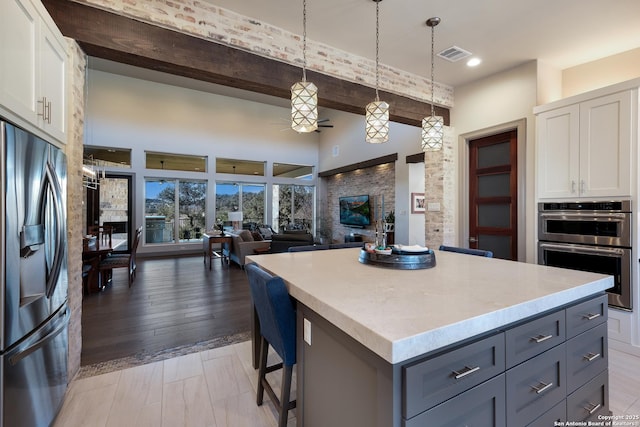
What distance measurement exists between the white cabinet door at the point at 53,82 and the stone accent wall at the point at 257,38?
1.98ft

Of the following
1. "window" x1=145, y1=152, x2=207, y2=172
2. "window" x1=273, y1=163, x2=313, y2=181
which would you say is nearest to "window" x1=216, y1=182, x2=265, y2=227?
"window" x1=145, y1=152, x2=207, y2=172

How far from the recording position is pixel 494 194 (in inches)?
166

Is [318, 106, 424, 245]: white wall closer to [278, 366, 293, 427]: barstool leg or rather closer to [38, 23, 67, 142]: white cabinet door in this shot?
[278, 366, 293, 427]: barstool leg

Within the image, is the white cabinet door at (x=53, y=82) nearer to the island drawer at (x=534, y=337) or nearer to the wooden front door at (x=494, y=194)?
the island drawer at (x=534, y=337)

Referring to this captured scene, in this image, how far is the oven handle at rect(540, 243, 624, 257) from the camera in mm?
2789

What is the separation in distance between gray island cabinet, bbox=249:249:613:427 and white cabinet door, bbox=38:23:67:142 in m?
1.76

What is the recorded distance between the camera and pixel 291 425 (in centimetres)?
180

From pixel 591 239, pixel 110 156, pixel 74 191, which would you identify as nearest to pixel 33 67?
pixel 74 191

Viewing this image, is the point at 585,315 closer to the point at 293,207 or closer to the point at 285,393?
the point at 285,393

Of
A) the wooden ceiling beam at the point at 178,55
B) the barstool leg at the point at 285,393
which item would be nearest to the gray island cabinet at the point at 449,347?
the barstool leg at the point at 285,393

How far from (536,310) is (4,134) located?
2.52m

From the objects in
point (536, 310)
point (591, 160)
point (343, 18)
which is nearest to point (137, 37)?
point (343, 18)

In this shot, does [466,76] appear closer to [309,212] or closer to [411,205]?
[411,205]

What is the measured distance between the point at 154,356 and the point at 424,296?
254cm
